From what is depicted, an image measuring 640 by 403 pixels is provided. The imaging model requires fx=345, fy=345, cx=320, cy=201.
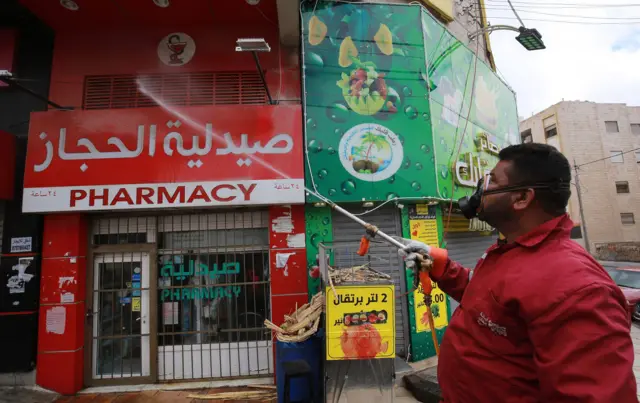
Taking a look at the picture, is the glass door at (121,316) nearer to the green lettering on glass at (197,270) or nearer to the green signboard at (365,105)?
the green lettering on glass at (197,270)

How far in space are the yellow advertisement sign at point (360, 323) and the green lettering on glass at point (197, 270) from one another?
7.47 feet

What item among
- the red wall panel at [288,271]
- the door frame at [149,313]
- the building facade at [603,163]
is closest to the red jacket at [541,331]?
the red wall panel at [288,271]

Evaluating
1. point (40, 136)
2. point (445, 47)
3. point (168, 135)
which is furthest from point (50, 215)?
point (445, 47)

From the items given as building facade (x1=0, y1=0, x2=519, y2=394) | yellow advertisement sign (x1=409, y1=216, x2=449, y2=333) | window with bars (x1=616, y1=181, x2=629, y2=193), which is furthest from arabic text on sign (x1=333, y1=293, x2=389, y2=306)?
window with bars (x1=616, y1=181, x2=629, y2=193)

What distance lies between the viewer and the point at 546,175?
155cm

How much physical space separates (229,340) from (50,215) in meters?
3.47

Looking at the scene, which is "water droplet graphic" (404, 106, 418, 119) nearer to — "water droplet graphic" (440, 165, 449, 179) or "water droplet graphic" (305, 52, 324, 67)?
"water droplet graphic" (440, 165, 449, 179)

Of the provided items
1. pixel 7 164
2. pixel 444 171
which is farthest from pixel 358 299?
pixel 7 164

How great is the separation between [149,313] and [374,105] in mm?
5198

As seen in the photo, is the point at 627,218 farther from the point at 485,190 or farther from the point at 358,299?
the point at 485,190

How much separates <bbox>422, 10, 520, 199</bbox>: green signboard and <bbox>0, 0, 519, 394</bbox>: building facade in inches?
6.3

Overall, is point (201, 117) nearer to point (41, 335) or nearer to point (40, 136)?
point (40, 136)

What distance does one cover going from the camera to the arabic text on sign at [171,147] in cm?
543

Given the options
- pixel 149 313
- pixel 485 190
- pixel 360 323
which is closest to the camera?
pixel 485 190
